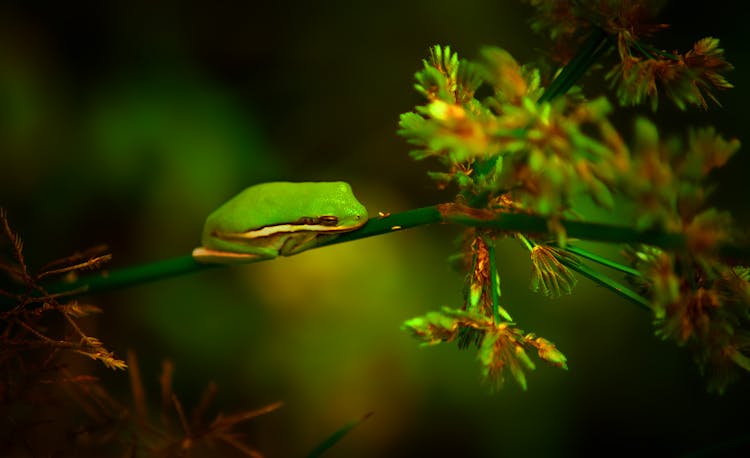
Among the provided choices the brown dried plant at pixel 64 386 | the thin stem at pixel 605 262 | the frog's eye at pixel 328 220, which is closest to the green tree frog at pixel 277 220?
the frog's eye at pixel 328 220

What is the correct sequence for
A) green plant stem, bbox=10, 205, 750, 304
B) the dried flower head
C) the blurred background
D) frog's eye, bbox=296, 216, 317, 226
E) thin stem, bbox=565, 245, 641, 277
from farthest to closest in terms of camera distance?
the blurred background → frog's eye, bbox=296, 216, 317, 226 → the dried flower head → thin stem, bbox=565, 245, 641, 277 → green plant stem, bbox=10, 205, 750, 304

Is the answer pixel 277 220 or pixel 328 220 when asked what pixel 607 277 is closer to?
pixel 328 220

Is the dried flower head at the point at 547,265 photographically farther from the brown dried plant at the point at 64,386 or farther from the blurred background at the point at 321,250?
the blurred background at the point at 321,250

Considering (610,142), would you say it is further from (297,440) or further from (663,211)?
(297,440)

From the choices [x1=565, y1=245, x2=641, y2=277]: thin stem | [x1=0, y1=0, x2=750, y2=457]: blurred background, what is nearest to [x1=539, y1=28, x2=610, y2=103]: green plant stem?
[x1=565, y1=245, x2=641, y2=277]: thin stem

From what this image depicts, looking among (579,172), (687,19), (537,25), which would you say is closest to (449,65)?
(537,25)

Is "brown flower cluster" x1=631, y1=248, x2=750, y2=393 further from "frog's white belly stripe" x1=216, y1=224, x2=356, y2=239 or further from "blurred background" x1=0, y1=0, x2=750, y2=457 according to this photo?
"blurred background" x1=0, y1=0, x2=750, y2=457

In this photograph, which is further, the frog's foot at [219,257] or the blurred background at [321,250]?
the blurred background at [321,250]

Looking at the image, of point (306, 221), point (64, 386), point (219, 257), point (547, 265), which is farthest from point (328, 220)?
point (64, 386)
